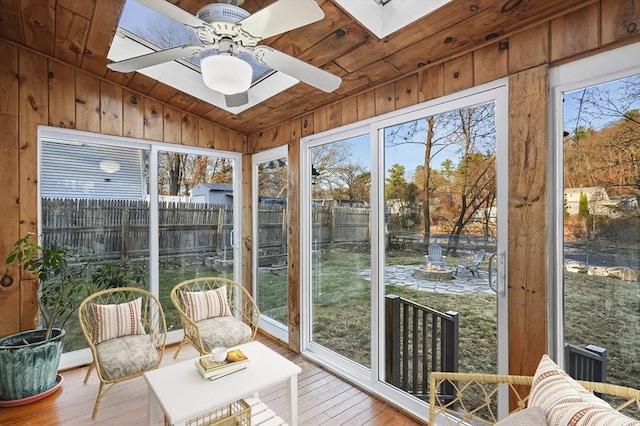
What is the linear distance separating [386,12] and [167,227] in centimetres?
304

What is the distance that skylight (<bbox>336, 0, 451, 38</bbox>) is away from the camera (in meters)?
1.75

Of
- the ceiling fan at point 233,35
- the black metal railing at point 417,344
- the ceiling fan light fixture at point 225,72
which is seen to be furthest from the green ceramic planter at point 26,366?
the black metal railing at point 417,344

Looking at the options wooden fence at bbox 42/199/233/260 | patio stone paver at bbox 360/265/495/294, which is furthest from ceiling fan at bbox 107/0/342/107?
wooden fence at bbox 42/199/233/260

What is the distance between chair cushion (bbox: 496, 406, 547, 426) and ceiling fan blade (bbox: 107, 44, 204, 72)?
1908 mm

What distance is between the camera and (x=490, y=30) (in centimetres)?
182

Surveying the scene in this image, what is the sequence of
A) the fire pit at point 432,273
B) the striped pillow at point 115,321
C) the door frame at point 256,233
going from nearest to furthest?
the fire pit at point 432,273 → the striped pillow at point 115,321 → the door frame at point 256,233

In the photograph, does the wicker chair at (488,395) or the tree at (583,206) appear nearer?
the wicker chair at (488,395)

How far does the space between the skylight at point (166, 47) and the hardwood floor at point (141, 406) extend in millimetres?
2524

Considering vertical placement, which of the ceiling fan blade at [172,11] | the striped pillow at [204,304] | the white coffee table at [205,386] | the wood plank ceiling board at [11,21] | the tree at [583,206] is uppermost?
the wood plank ceiling board at [11,21]

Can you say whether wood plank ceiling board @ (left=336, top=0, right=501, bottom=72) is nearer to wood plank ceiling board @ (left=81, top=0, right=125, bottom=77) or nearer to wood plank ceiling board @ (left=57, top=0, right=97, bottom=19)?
wood plank ceiling board @ (left=81, top=0, right=125, bottom=77)

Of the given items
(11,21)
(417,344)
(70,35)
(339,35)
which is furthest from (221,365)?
(11,21)

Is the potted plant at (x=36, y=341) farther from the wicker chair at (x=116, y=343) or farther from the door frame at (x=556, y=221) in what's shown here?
the door frame at (x=556, y=221)

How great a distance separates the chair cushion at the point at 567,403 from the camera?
3.01 feet

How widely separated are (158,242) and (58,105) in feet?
5.09
